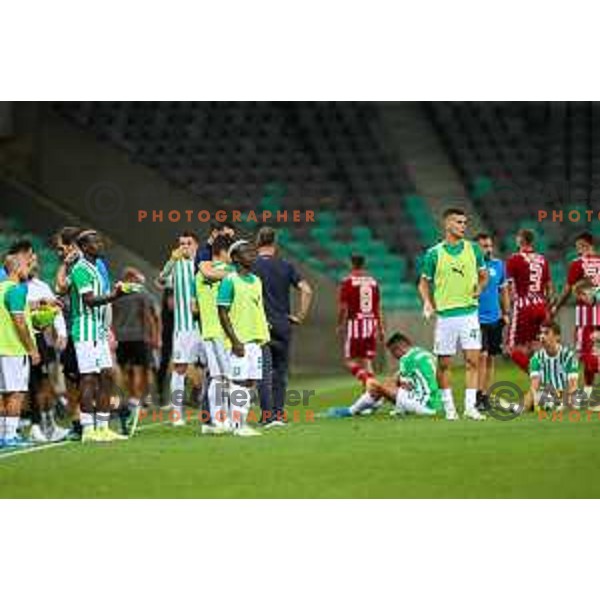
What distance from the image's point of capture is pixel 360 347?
19.2 meters

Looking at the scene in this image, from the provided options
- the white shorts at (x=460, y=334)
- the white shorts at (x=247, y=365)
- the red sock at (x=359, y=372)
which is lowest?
the red sock at (x=359, y=372)

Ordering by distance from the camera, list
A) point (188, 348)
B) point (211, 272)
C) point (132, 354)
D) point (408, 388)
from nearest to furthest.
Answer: point (211, 272) → point (188, 348) → point (408, 388) → point (132, 354)

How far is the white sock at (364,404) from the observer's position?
18812mm

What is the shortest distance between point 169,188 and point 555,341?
116 inches

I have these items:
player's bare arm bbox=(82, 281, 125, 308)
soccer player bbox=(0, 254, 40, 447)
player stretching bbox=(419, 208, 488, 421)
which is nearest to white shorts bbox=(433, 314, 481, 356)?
→ player stretching bbox=(419, 208, 488, 421)

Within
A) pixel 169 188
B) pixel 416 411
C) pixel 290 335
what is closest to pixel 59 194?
pixel 169 188

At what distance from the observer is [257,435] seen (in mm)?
17094

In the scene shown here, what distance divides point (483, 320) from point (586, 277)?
129 cm

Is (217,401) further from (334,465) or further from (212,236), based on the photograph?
(334,465)

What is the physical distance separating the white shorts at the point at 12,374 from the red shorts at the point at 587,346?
12.3ft

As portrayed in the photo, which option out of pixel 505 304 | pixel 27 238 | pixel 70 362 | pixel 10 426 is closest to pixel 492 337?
pixel 505 304

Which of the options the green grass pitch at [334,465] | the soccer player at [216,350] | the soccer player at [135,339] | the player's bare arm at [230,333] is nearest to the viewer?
the green grass pitch at [334,465]

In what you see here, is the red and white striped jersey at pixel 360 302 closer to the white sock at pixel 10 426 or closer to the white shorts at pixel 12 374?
the white shorts at pixel 12 374

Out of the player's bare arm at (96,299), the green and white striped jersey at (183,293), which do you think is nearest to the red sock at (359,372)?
the green and white striped jersey at (183,293)
